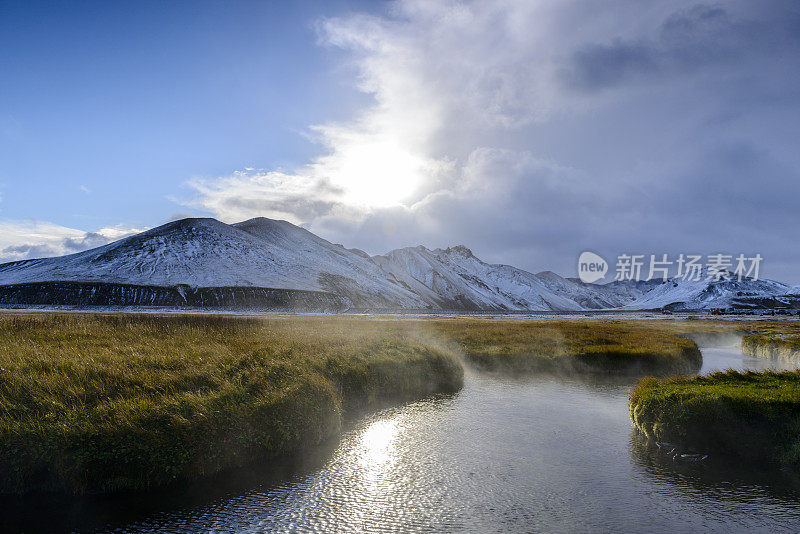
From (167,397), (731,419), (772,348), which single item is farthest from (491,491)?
(772,348)

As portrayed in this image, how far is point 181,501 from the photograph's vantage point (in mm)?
12703

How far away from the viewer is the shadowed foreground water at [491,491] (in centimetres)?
1193

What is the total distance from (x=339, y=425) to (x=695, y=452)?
49.7ft

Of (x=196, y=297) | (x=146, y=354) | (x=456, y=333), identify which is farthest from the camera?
(x=196, y=297)

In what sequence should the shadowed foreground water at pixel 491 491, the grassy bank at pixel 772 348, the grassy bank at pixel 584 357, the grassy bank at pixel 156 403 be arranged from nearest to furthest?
the shadowed foreground water at pixel 491 491, the grassy bank at pixel 156 403, the grassy bank at pixel 584 357, the grassy bank at pixel 772 348

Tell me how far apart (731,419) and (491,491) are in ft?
36.5

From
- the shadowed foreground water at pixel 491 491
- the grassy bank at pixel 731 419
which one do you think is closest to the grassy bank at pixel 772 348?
the grassy bank at pixel 731 419

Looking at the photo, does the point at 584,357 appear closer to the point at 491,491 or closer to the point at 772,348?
the point at 772,348

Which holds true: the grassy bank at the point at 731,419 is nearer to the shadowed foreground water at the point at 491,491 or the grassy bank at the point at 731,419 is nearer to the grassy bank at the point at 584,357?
the shadowed foreground water at the point at 491,491

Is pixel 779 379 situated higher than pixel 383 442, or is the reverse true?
pixel 779 379

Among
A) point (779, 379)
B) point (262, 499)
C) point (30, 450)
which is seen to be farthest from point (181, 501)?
point (779, 379)

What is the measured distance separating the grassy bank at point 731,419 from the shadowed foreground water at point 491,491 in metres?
1.13

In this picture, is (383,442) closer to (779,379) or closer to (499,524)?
(499,524)

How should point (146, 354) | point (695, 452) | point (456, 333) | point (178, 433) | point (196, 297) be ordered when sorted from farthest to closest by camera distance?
point (196, 297) → point (456, 333) → point (146, 354) → point (695, 452) → point (178, 433)
